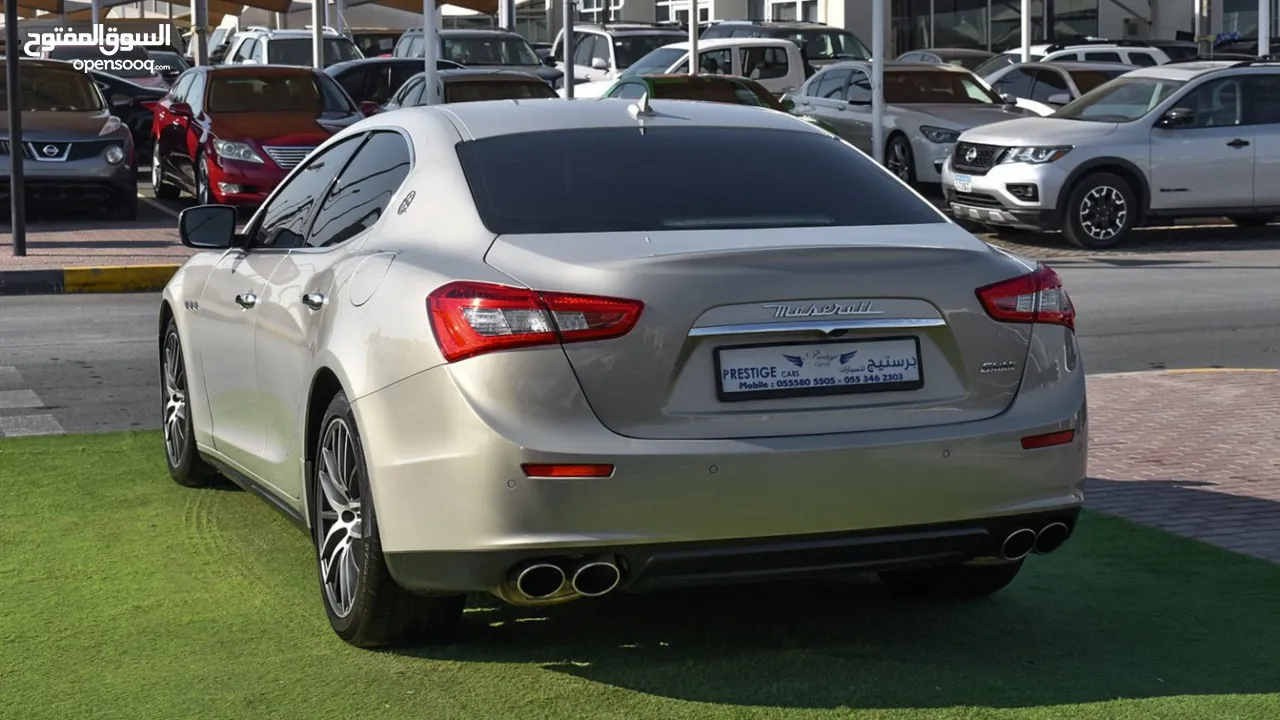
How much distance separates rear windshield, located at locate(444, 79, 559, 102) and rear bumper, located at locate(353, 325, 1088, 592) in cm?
1832

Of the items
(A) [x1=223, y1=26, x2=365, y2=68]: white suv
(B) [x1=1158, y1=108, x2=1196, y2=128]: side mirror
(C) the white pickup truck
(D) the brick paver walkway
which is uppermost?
(A) [x1=223, y1=26, x2=365, y2=68]: white suv

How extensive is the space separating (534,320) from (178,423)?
325cm

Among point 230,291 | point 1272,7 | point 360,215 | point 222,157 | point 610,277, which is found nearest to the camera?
point 610,277

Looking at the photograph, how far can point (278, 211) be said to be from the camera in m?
6.51

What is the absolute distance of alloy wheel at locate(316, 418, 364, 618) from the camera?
202 inches

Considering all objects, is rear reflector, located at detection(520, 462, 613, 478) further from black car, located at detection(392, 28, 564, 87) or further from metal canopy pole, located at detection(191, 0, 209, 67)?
black car, located at detection(392, 28, 564, 87)

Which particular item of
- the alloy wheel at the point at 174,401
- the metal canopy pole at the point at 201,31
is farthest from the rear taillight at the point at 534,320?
the metal canopy pole at the point at 201,31

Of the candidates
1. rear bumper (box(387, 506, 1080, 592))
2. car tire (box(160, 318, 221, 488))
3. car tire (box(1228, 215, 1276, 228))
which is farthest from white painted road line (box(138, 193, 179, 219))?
rear bumper (box(387, 506, 1080, 592))

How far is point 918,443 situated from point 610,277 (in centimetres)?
85

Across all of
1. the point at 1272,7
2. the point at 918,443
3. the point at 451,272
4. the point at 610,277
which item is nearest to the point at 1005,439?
the point at 918,443

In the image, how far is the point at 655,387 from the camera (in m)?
4.59

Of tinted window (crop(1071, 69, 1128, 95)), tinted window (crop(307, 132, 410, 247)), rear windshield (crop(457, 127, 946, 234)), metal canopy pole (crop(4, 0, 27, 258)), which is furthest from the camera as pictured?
tinted window (crop(1071, 69, 1128, 95))

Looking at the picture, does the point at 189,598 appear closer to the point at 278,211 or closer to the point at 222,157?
the point at 278,211

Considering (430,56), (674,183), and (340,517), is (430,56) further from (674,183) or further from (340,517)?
(340,517)
